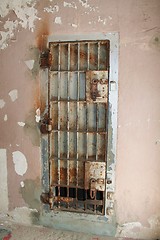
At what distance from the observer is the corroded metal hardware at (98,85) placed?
8.04 ft

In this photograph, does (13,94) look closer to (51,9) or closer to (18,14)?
(18,14)

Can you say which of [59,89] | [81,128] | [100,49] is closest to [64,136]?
[81,128]

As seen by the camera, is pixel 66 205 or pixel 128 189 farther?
pixel 66 205

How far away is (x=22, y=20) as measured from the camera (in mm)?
2564

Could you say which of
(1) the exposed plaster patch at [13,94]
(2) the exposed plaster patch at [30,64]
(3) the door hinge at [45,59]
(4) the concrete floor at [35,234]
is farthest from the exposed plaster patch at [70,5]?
(4) the concrete floor at [35,234]

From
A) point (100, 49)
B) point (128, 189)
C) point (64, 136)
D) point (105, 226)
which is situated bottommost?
point (105, 226)

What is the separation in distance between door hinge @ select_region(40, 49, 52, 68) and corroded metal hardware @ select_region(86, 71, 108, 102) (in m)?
0.44

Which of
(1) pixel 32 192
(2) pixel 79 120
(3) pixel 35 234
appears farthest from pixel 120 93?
(3) pixel 35 234

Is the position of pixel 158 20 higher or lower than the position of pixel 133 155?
higher

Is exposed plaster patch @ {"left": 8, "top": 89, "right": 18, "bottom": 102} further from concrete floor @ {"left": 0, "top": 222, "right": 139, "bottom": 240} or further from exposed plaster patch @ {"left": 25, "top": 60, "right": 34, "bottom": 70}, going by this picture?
concrete floor @ {"left": 0, "top": 222, "right": 139, "bottom": 240}

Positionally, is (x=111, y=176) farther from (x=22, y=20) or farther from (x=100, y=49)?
(x=22, y=20)

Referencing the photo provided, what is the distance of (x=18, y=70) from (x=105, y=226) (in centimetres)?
203

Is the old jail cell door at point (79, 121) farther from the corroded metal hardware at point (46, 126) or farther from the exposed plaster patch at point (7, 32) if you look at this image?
the exposed plaster patch at point (7, 32)

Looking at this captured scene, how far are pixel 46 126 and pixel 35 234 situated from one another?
4.20 ft
